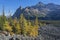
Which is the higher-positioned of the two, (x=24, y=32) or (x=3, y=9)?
(x=3, y=9)

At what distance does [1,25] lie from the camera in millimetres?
95375

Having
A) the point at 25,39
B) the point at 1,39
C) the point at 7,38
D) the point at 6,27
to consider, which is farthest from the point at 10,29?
the point at 1,39

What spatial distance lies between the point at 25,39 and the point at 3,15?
16076 millimetres

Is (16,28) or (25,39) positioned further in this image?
(16,28)

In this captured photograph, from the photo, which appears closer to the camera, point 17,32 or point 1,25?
point 1,25

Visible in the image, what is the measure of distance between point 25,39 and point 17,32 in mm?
9212

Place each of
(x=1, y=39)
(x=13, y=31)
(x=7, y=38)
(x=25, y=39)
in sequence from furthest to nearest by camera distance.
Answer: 1. (x=13, y=31)
2. (x=25, y=39)
3. (x=7, y=38)
4. (x=1, y=39)

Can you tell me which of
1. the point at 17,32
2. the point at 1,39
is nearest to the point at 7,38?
the point at 1,39

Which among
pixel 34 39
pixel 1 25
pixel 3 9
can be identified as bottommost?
pixel 34 39

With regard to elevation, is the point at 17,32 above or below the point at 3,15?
below

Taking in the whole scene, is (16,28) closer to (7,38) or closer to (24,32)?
(24,32)

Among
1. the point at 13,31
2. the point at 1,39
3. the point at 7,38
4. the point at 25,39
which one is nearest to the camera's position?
the point at 1,39

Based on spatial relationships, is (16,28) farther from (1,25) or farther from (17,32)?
(1,25)

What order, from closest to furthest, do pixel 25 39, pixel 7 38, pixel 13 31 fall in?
1. pixel 7 38
2. pixel 25 39
3. pixel 13 31
